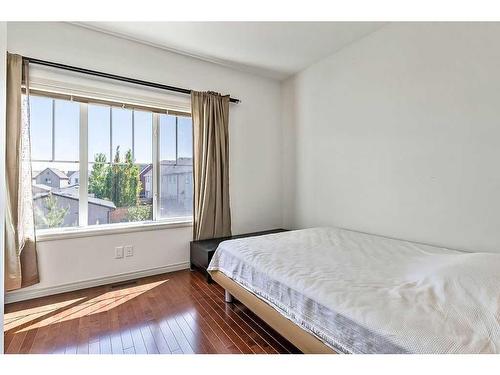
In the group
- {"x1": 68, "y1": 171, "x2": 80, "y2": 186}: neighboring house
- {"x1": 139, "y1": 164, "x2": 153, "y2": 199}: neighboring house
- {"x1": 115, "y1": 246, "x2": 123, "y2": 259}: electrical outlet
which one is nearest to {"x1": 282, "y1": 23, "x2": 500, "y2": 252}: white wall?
{"x1": 139, "y1": 164, "x2": 153, "y2": 199}: neighboring house

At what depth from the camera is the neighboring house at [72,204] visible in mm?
2404

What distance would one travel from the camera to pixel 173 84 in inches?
117

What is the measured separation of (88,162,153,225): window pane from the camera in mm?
2686

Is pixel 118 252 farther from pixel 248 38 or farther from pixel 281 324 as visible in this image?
pixel 248 38

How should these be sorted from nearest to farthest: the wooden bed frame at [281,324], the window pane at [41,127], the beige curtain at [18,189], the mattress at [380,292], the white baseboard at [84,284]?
the mattress at [380,292] → the wooden bed frame at [281,324] → the beige curtain at [18,189] → the white baseboard at [84,284] → the window pane at [41,127]

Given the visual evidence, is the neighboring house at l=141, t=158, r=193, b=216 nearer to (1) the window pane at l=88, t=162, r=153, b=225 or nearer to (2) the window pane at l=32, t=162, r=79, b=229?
(1) the window pane at l=88, t=162, r=153, b=225

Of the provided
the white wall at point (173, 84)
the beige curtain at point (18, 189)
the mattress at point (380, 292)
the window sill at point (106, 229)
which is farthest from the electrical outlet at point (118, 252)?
the mattress at point (380, 292)

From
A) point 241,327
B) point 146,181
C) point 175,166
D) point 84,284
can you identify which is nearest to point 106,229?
point 84,284

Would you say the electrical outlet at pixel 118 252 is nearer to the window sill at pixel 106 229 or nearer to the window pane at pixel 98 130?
the window sill at pixel 106 229

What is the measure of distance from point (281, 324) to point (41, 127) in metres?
2.78

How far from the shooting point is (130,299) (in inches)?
90.6

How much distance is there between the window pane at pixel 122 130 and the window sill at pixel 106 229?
0.80 metres

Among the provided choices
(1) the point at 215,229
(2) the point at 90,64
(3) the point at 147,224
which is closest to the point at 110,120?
(2) the point at 90,64
